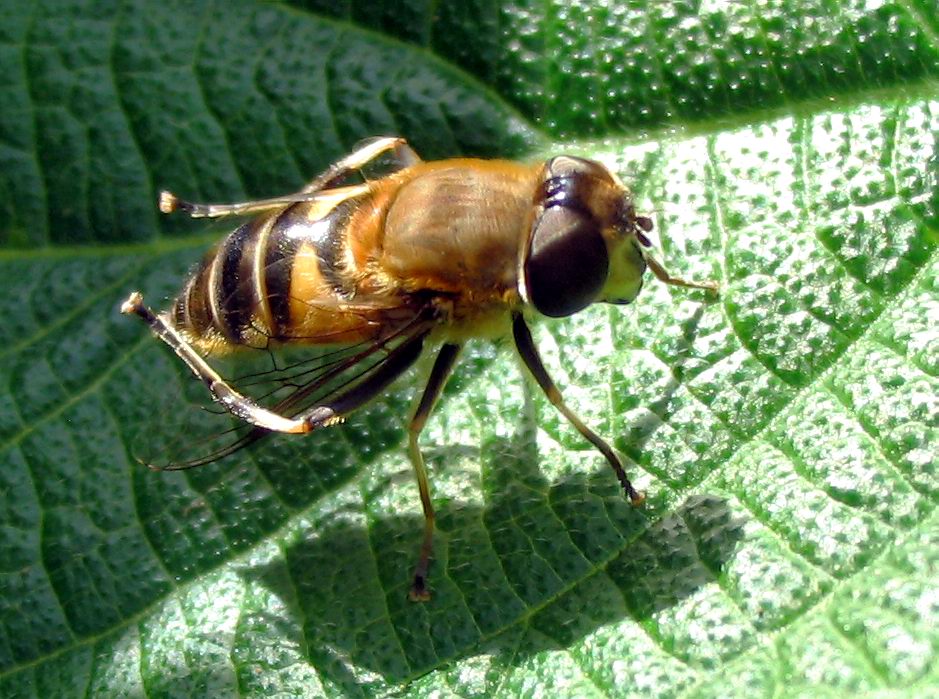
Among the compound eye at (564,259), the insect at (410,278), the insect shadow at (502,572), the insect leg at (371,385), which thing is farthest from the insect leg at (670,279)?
the insect leg at (371,385)

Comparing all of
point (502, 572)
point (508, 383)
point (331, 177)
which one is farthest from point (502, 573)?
point (331, 177)

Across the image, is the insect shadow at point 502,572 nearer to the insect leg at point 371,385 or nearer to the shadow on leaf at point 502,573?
→ the shadow on leaf at point 502,573

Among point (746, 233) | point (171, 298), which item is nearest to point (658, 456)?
point (746, 233)

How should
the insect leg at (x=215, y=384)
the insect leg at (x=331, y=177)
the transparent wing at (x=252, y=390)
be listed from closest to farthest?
the insect leg at (x=215, y=384), the transparent wing at (x=252, y=390), the insect leg at (x=331, y=177)

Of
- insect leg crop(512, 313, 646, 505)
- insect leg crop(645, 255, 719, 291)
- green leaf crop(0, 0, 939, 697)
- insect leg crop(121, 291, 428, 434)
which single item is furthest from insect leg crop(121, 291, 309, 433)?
insect leg crop(645, 255, 719, 291)

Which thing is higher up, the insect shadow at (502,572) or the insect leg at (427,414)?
the insect leg at (427,414)

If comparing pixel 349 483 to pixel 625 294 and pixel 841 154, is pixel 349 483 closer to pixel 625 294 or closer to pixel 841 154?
pixel 625 294

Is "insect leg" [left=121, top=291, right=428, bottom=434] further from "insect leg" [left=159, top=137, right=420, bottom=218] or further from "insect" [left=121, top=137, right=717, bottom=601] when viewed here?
"insect leg" [left=159, top=137, right=420, bottom=218]
